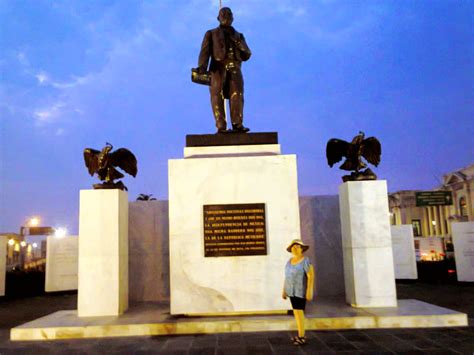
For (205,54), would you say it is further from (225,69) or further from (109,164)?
(109,164)

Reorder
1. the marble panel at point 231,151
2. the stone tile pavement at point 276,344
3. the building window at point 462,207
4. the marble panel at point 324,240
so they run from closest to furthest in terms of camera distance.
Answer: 1. the stone tile pavement at point 276,344
2. the marble panel at point 231,151
3. the marble panel at point 324,240
4. the building window at point 462,207

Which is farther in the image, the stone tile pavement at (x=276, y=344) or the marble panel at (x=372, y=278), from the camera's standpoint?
the marble panel at (x=372, y=278)

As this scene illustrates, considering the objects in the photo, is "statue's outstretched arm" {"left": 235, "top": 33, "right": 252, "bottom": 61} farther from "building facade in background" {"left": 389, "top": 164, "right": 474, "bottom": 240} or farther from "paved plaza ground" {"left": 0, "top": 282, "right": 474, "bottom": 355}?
"building facade in background" {"left": 389, "top": 164, "right": 474, "bottom": 240}

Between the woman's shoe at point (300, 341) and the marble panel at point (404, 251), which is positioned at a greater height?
the marble panel at point (404, 251)

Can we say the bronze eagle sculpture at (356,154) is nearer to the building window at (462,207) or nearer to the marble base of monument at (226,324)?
the marble base of monument at (226,324)

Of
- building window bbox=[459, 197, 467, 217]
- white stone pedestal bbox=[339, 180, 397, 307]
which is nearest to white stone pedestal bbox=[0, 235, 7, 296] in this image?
white stone pedestal bbox=[339, 180, 397, 307]

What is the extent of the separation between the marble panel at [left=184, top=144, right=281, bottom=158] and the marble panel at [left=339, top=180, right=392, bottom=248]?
5.32ft

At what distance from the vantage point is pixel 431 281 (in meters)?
14.0

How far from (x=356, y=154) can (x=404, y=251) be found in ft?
22.8

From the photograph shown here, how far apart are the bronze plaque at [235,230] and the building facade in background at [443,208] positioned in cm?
3961

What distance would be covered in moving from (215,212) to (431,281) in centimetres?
1032

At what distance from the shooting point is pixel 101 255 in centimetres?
755

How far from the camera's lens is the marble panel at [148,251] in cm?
913

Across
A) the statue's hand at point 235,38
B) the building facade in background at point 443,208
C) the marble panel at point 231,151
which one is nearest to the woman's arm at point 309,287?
the marble panel at point 231,151
